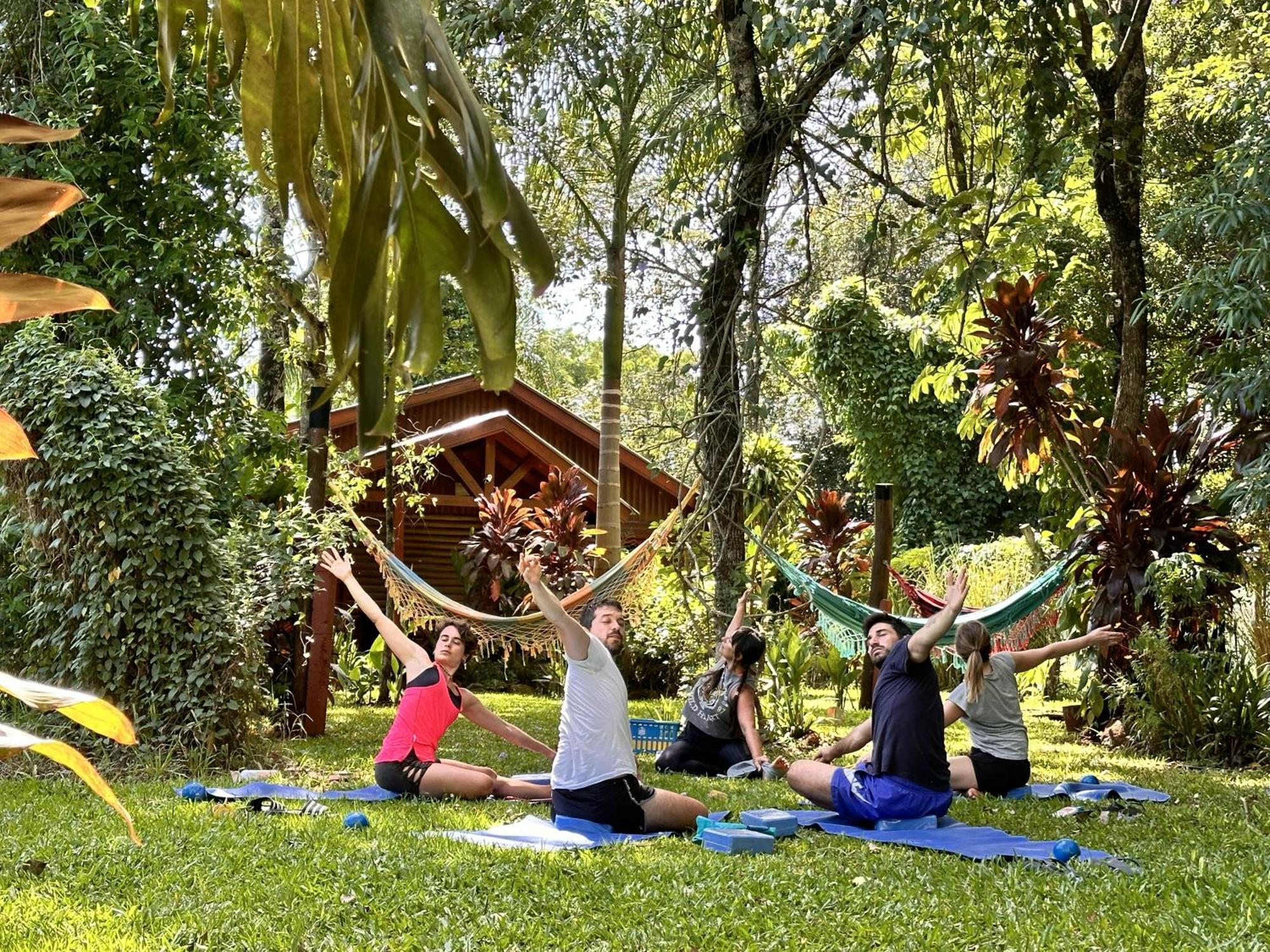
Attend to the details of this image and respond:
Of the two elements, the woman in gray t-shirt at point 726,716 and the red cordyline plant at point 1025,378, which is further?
the red cordyline plant at point 1025,378

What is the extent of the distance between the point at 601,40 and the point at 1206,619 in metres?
4.88

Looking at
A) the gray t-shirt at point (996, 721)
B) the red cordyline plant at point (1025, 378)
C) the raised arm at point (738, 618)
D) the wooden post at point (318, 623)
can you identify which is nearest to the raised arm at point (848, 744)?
the gray t-shirt at point (996, 721)

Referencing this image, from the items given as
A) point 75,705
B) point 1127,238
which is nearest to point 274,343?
point 1127,238

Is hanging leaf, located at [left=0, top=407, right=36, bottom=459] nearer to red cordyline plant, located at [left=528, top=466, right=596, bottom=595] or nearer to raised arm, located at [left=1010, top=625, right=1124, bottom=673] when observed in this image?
raised arm, located at [left=1010, top=625, right=1124, bottom=673]

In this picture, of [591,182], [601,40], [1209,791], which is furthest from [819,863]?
[591,182]

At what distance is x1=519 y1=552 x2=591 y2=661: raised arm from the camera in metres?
3.93

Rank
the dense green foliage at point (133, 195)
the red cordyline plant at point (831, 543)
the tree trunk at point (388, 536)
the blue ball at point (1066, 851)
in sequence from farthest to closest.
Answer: the red cordyline plant at point (831, 543)
the tree trunk at point (388, 536)
the dense green foliage at point (133, 195)
the blue ball at point (1066, 851)

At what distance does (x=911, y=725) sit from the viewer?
4621 mm

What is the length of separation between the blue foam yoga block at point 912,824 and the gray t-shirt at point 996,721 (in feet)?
3.20

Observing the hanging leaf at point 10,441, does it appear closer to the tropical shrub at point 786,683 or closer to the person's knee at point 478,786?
the person's knee at point 478,786

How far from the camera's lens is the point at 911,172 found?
1745cm

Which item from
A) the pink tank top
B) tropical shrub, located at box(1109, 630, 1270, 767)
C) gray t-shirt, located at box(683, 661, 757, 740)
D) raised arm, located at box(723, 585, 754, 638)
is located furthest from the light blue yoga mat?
tropical shrub, located at box(1109, 630, 1270, 767)

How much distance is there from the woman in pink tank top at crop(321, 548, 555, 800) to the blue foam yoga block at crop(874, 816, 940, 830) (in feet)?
4.95

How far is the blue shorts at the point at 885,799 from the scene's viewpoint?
4605 mm
